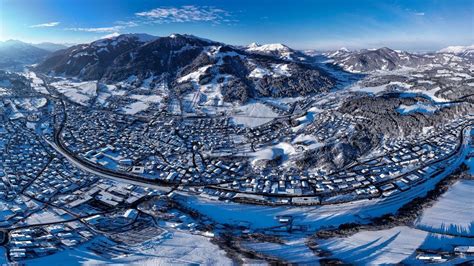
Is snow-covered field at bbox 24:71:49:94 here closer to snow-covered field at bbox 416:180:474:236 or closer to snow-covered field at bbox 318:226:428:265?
snow-covered field at bbox 318:226:428:265

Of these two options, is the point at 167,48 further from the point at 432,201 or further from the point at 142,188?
the point at 432,201

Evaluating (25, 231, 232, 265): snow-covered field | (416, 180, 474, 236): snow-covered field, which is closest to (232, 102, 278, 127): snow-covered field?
(416, 180, 474, 236): snow-covered field

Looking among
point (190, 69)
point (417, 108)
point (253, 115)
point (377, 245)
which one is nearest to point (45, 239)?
point (377, 245)

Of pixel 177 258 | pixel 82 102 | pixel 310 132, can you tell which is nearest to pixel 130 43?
pixel 82 102

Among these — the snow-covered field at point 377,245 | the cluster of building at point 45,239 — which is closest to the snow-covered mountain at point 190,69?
the cluster of building at point 45,239

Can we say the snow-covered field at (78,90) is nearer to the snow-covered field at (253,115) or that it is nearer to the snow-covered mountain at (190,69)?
the snow-covered mountain at (190,69)

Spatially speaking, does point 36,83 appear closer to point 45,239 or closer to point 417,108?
point 45,239
